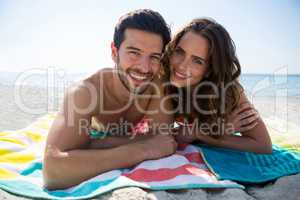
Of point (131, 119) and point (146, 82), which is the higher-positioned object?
point (146, 82)

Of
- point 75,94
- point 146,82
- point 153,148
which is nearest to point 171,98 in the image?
point 146,82

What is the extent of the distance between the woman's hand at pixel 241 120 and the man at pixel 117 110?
66 cm

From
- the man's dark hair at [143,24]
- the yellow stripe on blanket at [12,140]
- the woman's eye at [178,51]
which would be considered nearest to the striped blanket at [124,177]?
the yellow stripe on blanket at [12,140]

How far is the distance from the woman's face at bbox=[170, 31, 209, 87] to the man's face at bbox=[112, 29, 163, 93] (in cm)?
35

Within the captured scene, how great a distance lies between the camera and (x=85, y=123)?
2424 mm

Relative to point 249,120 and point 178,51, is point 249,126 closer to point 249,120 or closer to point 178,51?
point 249,120

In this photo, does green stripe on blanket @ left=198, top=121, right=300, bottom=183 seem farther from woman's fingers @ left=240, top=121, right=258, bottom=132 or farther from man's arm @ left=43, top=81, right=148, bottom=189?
man's arm @ left=43, top=81, right=148, bottom=189

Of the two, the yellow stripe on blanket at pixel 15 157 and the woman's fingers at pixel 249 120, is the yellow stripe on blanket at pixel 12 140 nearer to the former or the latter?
the yellow stripe on blanket at pixel 15 157

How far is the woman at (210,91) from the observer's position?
2.87 meters

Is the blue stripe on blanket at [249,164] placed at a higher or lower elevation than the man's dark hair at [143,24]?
lower

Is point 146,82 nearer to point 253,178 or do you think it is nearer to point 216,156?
point 216,156

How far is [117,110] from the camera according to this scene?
2.98 metres

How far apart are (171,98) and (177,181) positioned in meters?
1.11

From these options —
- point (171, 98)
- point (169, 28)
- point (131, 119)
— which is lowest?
point (131, 119)
